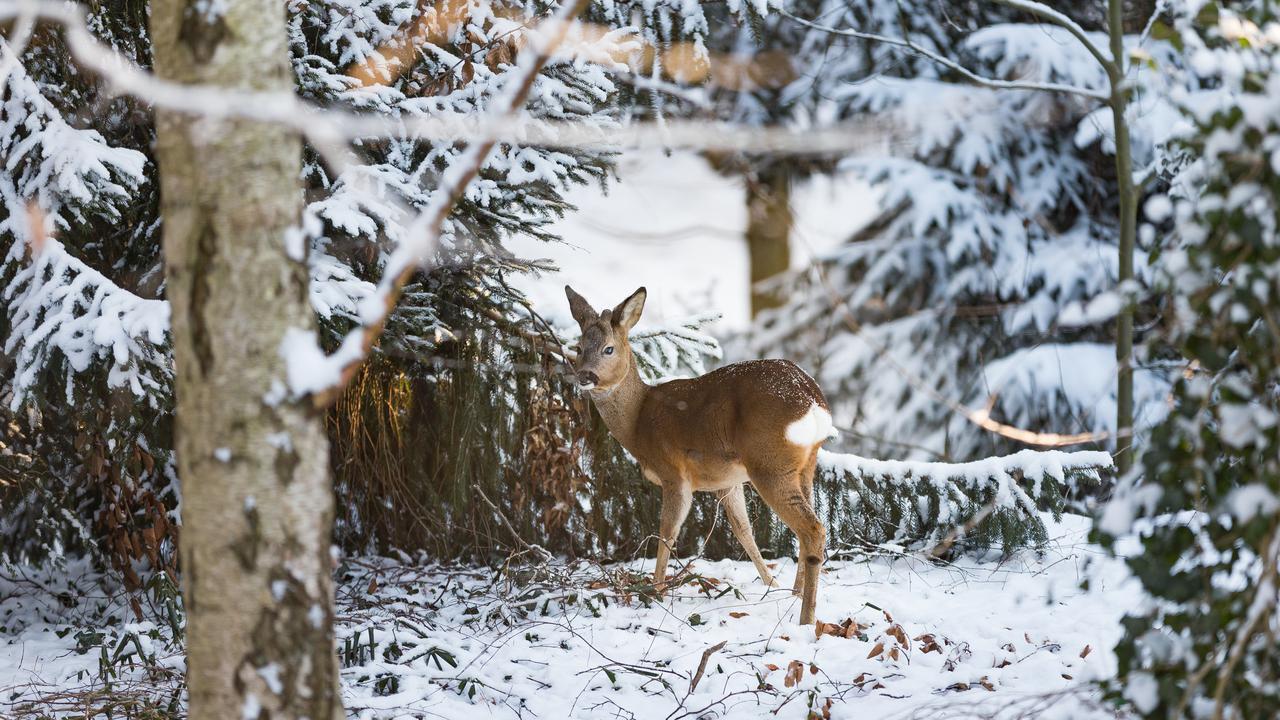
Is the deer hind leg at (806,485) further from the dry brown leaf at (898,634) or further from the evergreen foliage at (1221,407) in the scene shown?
the evergreen foliage at (1221,407)

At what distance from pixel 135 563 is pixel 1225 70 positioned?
213 inches

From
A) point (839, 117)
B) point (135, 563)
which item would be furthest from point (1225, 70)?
point (839, 117)

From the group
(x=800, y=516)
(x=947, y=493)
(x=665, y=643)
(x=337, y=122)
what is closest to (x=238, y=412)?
(x=337, y=122)

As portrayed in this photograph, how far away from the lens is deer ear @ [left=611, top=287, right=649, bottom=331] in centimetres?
535

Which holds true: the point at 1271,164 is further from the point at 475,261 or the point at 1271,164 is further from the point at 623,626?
the point at 475,261

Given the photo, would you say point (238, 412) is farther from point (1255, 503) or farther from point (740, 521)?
point (740, 521)

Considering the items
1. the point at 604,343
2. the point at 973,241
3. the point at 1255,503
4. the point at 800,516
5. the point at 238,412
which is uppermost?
the point at 973,241

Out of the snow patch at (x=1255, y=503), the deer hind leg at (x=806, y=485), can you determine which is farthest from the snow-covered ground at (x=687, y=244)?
the snow patch at (x=1255, y=503)

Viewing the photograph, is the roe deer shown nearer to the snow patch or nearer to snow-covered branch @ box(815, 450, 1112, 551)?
snow-covered branch @ box(815, 450, 1112, 551)

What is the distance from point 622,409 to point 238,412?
327 centimetres

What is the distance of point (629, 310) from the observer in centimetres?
543

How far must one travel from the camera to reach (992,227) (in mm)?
9500

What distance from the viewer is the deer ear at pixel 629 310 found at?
17.5ft

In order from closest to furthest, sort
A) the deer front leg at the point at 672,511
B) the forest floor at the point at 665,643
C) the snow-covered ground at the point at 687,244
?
the forest floor at the point at 665,643
the deer front leg at the point at 672,511
the snow-covered ground at the point at 687,244
